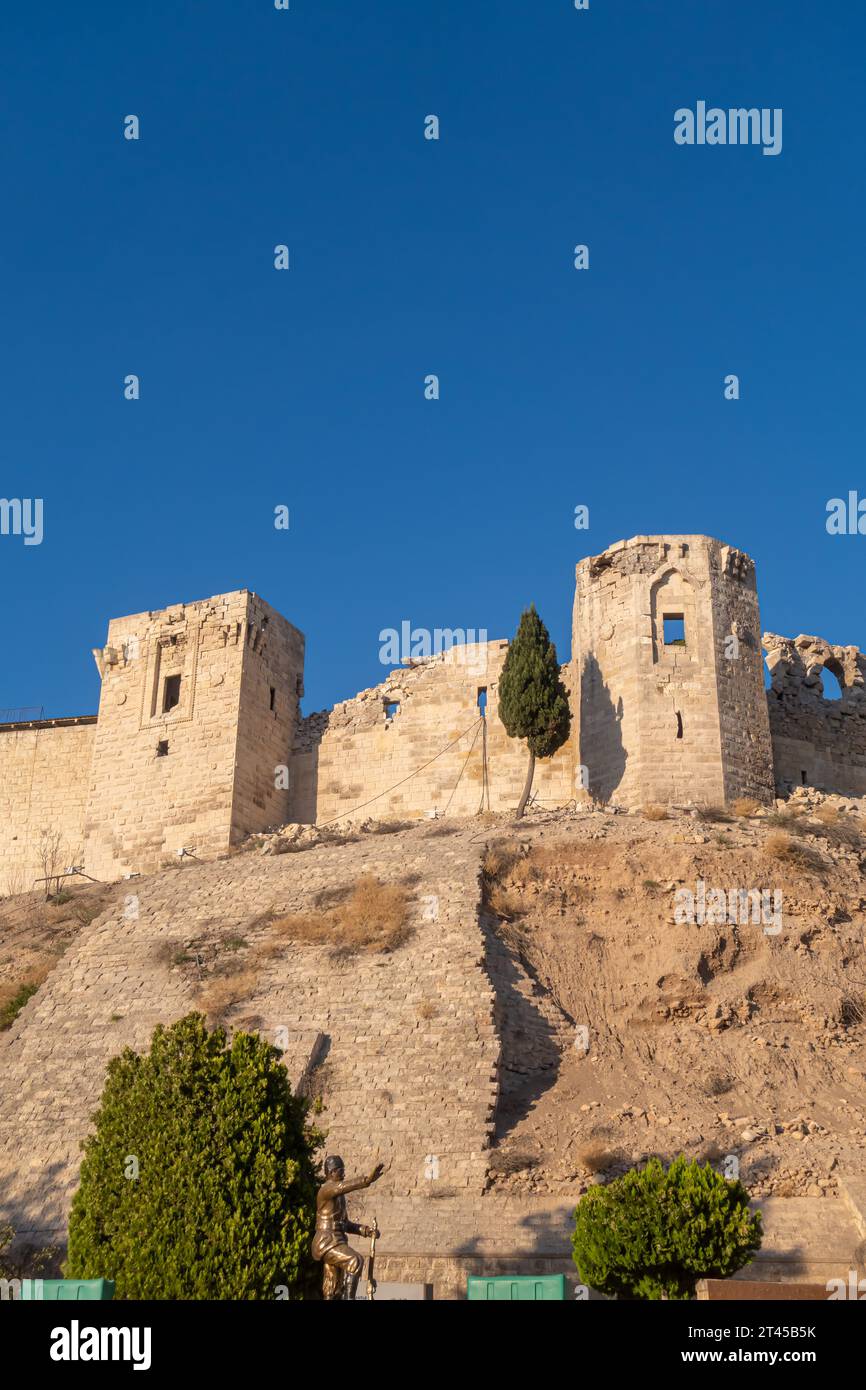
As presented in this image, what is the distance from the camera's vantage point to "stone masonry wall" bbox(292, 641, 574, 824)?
28.5 meters

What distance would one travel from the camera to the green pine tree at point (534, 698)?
1057 inches

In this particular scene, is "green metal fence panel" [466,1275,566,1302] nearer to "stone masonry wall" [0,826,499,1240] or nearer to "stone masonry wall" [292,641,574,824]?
"stone masonry wall" [0,826,499,1240]

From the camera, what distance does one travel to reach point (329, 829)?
2783cm

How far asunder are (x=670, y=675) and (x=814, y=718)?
5.25 metres

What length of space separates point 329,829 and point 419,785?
2.42 metres

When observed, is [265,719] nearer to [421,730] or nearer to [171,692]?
[171,692]

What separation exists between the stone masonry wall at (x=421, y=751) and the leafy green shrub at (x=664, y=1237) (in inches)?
625

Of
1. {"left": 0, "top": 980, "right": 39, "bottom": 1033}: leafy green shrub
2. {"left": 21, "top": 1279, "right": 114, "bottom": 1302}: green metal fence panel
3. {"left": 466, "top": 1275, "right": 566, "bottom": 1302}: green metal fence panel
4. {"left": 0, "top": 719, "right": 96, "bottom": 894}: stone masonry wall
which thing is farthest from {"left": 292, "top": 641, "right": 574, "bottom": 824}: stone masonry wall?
{"left": 21, "top": 1279, "right": 114, "bottom": 1302}: green metal fence panel

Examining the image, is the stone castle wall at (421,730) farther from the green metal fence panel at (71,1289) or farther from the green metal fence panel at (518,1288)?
the green metal fence panel at (71,1289)

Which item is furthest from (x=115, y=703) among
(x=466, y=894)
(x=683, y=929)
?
(x=683, y=929)

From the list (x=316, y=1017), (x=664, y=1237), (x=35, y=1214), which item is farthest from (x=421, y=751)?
(x=664, y=1237)

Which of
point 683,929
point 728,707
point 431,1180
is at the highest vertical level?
point 728,707

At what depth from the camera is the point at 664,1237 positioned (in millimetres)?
11672
